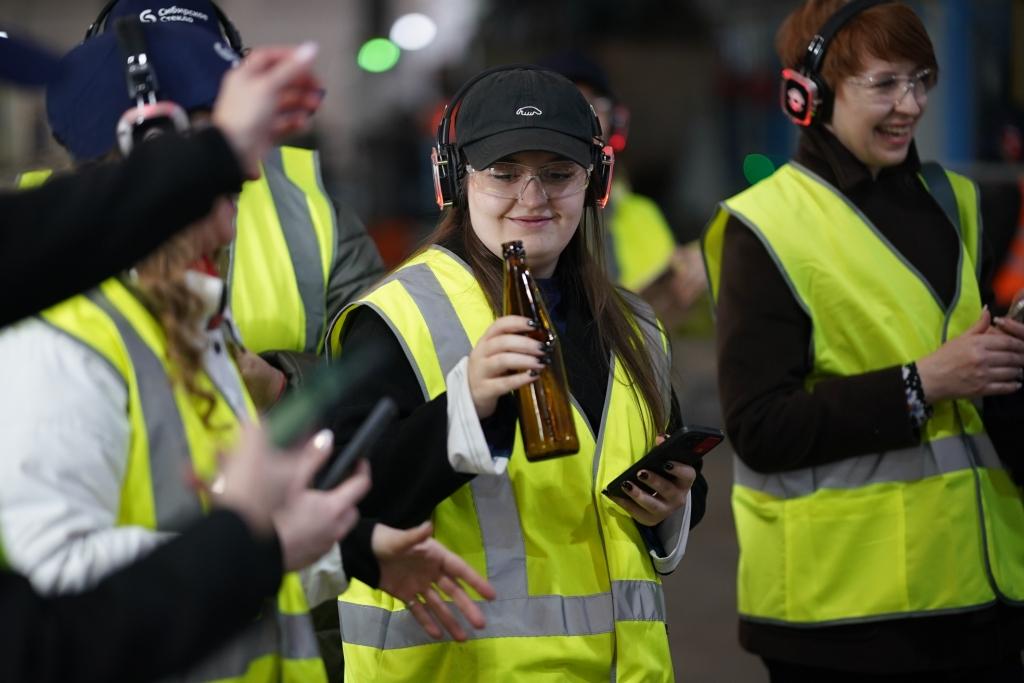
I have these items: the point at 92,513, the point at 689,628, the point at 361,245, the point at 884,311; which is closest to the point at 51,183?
the point at 92,513

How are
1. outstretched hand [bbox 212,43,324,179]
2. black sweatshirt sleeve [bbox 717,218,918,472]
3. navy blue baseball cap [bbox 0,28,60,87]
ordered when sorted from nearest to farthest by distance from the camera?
outstretched hand [bbox 212,43,324,179]
navy blue baseball cap [bbox 0,28,60,87]
black sweatshirt sleeve [bbox 717,218,918,472]

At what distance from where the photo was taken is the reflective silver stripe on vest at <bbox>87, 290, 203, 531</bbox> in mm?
1899

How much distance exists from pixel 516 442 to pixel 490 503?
14cm

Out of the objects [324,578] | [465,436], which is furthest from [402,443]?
[324,578]

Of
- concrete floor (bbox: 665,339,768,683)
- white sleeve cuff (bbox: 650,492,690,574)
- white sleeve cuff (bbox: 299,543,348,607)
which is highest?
white sleeve cuff (bbox: 299,543,348,607)

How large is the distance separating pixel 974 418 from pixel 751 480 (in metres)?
0.54

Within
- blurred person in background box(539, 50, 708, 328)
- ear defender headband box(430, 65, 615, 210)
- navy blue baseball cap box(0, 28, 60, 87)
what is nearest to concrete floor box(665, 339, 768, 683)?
blurred person in background box(539, 50, 708, 328)

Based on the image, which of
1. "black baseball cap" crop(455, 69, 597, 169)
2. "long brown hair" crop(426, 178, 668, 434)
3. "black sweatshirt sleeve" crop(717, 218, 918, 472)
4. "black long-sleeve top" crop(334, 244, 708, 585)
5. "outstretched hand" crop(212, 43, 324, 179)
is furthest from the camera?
"black sweatshirt sleeve" crop(717, 218, 918, 472)

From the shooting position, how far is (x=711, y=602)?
687cm

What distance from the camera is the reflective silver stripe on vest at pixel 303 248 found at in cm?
332

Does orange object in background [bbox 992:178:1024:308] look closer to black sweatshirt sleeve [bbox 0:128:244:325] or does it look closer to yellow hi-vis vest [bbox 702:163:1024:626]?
yellow hi-vis vest [bbox 702:163:1024:626]

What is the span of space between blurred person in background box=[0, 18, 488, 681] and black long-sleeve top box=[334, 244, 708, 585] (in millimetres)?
368

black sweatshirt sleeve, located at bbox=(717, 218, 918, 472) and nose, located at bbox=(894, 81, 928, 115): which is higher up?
nose, located at bbox=(894, 81, 928, 115)

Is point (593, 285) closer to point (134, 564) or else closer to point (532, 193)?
point (532, 193)
